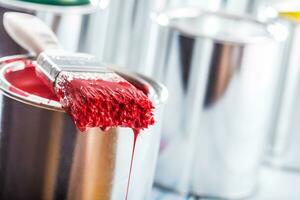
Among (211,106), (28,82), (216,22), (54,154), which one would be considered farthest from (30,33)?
(216,22)

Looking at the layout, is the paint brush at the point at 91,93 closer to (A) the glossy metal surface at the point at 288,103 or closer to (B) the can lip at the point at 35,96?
(B) the can lip at the point at 35,96

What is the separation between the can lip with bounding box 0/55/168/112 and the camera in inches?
22.0

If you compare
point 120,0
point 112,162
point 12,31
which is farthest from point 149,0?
point 112,162

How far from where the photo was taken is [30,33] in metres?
0.66

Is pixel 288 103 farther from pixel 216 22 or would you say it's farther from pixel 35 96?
pixel 35 96

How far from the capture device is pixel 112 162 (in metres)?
0.57

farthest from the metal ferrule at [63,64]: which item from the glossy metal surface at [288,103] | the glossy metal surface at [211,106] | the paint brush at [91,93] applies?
the glossy metal surface at [288,103]

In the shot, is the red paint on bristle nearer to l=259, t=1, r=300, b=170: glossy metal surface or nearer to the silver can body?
the silver can body

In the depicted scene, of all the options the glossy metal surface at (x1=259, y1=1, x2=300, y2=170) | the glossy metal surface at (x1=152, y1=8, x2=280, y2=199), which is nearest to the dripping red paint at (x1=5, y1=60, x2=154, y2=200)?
the glossy metal surface at (x1=152, y1=8, x2=280, y2=199)

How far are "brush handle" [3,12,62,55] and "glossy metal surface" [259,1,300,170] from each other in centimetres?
40

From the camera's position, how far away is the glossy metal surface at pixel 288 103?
3.07 ft

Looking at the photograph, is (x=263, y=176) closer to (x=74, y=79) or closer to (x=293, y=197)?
(x=293, y=197)

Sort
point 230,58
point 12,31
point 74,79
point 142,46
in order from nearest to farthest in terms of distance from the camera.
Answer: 1. point 74,79
2. point 12,31
3. point 230,58
4. point 142,46

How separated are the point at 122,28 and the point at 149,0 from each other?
0.06 meters
